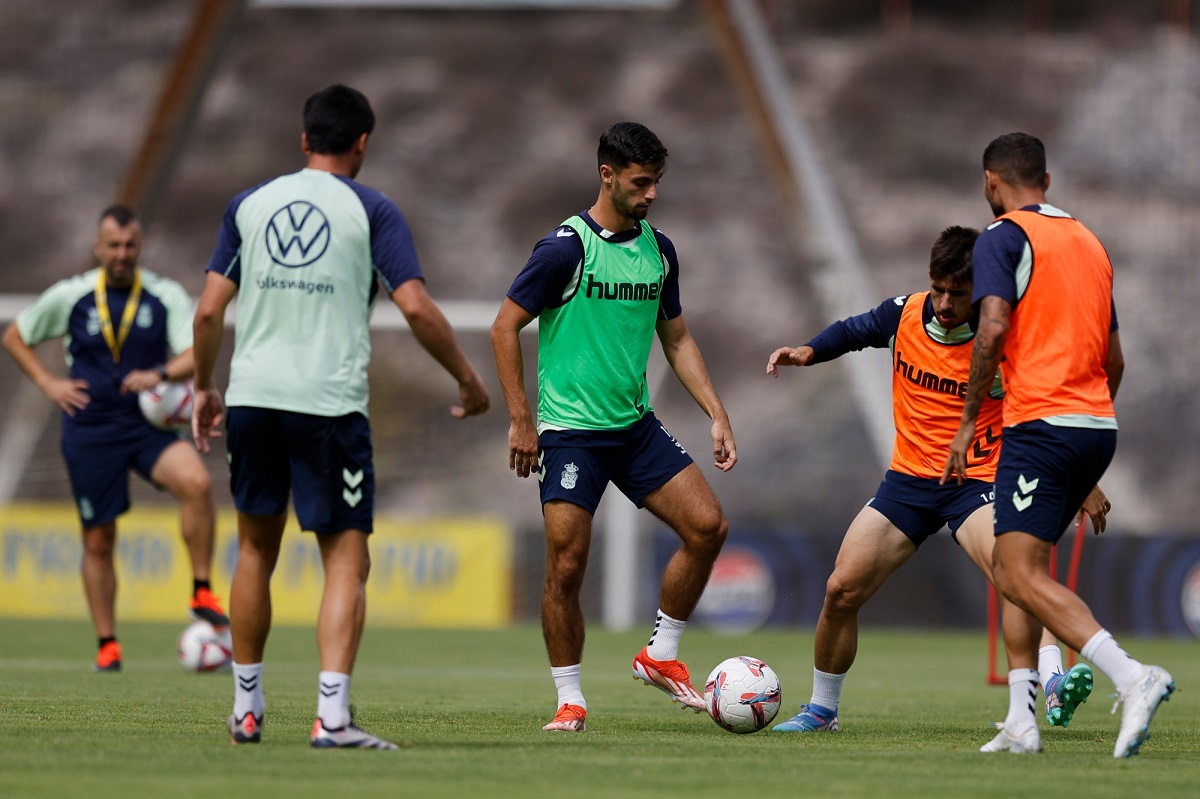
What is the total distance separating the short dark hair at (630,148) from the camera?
6.70 m

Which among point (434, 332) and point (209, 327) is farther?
point (209, 327)

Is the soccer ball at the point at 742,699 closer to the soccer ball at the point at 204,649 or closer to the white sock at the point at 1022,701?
the white sock at the point at 1022,701

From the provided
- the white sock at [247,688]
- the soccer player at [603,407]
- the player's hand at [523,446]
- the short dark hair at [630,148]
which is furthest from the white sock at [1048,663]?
the white sock at [247,688]

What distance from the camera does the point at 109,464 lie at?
404 inches

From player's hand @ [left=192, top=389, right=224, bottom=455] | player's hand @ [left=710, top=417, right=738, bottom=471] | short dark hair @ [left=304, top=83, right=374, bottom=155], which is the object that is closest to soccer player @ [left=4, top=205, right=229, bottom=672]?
player's hand @ [left=710, top=417, right=738, bottom=471]

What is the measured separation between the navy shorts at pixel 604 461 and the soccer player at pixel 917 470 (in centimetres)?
57

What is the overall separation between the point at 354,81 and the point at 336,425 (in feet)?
95.9

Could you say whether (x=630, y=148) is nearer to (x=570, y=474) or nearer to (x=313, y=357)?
(x=570, y=474)

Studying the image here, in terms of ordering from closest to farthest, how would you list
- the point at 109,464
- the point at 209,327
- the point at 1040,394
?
the point at 209,327 → the point at 1040,394 → the point at 109,464

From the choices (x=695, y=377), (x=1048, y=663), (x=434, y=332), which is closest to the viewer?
(x=434, y=332)

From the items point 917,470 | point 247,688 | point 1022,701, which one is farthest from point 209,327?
point 1022,701

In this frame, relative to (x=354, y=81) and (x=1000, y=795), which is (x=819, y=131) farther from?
(x=1000, y=795)

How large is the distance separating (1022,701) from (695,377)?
2.03 metres

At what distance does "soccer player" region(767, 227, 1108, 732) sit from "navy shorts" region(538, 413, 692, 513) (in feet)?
1.86
